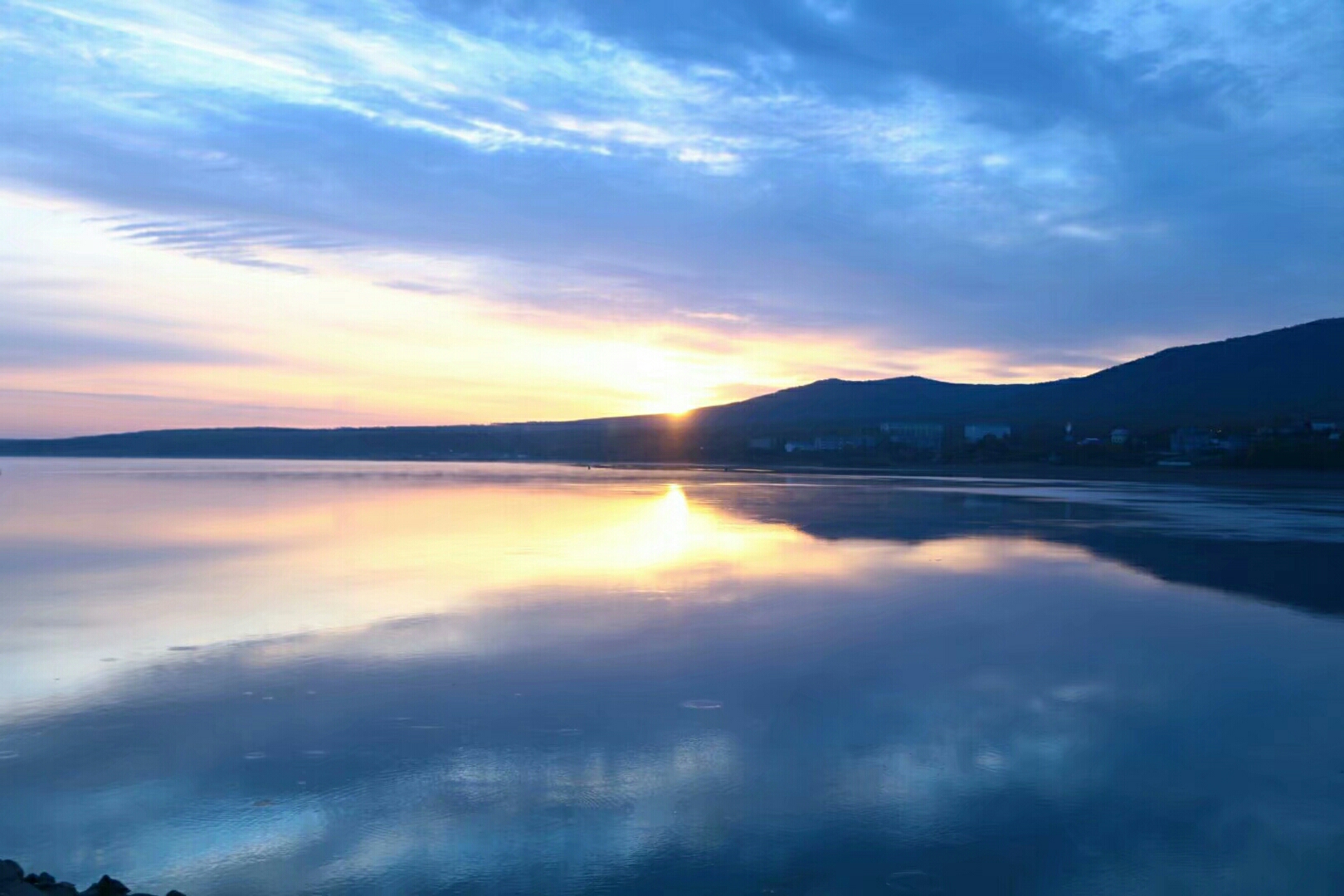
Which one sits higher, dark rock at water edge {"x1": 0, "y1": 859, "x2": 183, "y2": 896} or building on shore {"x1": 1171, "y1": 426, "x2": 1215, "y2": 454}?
building on shore {"x1": 1171, "y1": 426, "x2": 1215, "y2": 454}

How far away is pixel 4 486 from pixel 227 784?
Answer: 36908 mm

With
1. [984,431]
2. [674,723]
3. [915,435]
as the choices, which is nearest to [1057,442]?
[984,431]

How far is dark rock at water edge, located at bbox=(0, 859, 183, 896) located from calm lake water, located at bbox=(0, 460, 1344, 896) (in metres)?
0.18

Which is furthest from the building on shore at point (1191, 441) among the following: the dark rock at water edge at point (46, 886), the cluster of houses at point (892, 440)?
the dark rock at water edge at point (46, 886)

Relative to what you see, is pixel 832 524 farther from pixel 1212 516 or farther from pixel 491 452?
pixel 491 452

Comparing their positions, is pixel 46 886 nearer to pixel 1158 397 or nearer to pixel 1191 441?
pixel 1191 441

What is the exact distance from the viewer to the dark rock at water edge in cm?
407

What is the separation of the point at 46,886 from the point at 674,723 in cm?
355

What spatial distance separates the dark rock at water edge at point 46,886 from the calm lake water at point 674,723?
185mm

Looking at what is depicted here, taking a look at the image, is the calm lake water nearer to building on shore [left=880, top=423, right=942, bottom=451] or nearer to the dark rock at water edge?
the dark rock at water edge

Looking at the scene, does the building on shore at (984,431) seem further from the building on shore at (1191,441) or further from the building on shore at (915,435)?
the building on shore at (1191,441)

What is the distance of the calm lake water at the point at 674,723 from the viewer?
15.4 feet

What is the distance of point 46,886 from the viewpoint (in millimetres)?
4203

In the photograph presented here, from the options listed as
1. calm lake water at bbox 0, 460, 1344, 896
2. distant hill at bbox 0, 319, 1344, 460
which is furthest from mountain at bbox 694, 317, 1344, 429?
calm lake water at bbox 0, 460, 1344, 896
